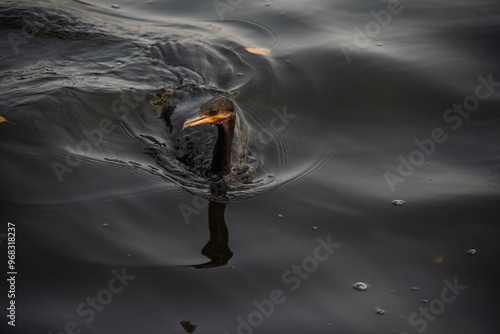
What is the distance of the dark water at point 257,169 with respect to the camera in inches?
189

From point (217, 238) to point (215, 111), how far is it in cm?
146

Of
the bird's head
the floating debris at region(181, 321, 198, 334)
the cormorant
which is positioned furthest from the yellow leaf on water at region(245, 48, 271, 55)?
the floating debris at region(181, 321, 198, 334)

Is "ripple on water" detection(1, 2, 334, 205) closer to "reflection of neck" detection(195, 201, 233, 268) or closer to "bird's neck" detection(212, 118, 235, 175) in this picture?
"bird's neck" detection(212, 118, 235, 175)

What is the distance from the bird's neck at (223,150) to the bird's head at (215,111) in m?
0.12

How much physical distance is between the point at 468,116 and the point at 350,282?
360cm

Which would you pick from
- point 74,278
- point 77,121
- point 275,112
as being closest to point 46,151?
point 77,121

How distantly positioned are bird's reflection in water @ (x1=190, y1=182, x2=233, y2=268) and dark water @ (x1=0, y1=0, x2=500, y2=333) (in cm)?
2

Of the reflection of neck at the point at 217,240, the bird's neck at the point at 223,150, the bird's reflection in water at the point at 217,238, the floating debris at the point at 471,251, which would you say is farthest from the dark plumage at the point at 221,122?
the floating debris at the point at 471,251

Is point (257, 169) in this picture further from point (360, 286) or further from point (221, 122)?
point (360, 286)

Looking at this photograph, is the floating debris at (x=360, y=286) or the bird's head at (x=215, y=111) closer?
the floating debris at (x=360, y=286)

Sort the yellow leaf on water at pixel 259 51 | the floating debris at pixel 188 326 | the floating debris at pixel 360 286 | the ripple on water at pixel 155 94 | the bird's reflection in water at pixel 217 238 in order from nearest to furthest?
the floating debris at pixel 188 326 → the floating debris at pixel 360 286 → the bird's reflection in water at pixel 217 238 → the ripple on water at pixel 155 94 → the yellow leaf on water at pixel 259 51

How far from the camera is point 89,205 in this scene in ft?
18.9

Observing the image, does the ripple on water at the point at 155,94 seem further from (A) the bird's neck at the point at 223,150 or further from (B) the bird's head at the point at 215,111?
(B) the bird's head at the point at 215,111

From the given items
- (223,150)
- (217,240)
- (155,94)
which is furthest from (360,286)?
(155,94)
